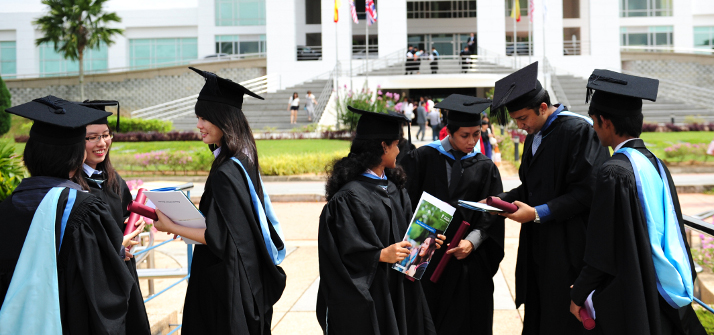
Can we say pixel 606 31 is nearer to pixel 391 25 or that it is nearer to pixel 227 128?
pixel 391 25

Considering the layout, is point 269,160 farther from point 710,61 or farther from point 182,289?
point 710,61

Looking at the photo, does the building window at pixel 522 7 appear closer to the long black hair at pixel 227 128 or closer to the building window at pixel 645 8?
the building window at pixel 645 8

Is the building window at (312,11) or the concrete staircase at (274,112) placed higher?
the building window at (312,11)

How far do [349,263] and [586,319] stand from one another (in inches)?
49.9

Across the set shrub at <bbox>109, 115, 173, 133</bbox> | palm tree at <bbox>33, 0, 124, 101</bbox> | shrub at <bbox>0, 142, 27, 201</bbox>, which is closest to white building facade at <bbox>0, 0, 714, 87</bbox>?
palm tree at <bbox>33, 0, 124, 101</bbox>

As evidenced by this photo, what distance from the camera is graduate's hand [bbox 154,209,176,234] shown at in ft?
11.1

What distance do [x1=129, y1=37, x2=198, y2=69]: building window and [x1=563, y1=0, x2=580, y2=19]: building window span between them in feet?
103

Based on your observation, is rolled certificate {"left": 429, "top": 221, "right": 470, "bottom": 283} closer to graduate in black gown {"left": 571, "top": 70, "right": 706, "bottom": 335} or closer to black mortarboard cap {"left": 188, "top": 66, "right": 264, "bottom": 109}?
graduate in black gown {"left": 571, "top": 70, "right": 706, "bottom": 335}

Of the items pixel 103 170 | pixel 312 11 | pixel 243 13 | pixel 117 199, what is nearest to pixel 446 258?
pixel 117 199

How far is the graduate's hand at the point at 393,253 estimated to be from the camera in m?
3.40

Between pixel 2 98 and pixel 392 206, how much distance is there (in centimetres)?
3474

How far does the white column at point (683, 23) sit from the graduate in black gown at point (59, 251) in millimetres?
56876

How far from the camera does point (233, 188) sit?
3.30 meters

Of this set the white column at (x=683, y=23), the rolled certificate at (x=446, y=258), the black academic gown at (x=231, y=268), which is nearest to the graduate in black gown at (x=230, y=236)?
the black academic gown at (x=231, y=268)
